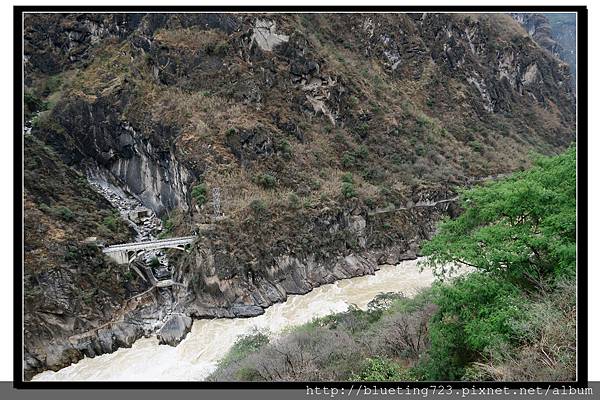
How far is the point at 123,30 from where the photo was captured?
33906mm

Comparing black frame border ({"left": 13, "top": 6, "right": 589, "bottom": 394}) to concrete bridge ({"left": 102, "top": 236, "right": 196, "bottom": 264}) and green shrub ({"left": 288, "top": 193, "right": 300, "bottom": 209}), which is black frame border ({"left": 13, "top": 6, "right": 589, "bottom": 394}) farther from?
green shrub ({"left": 288, "top": 193, "right": 300, "bottom": 209})

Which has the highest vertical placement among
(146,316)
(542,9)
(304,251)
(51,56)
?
(51,56)

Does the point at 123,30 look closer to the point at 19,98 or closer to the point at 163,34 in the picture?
the point at 163,34

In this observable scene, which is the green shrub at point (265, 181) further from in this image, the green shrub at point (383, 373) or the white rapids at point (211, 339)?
the green shrub at point (383, 373)

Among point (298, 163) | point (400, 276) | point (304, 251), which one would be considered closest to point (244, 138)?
point (298, 163)

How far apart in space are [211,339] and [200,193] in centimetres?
903

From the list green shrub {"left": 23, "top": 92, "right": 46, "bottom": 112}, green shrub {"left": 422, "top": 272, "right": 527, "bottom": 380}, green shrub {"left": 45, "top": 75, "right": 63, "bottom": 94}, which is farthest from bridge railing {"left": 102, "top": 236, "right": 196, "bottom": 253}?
green shrub {"left": 45, "top": 75, "right": 63, "bottom": 94}

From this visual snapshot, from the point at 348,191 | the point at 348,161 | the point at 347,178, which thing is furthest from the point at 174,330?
the point at 348,161

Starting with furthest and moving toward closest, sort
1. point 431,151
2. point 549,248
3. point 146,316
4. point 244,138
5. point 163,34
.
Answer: point 431,151 < point 163,34 < point 244,138 < point 146,316 < point 549,248

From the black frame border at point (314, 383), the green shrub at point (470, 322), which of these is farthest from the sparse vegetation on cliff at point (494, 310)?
the black frame border at point (314, 383)

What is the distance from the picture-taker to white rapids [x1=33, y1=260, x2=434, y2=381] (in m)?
16.2

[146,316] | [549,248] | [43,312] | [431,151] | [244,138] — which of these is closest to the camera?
[549,248]

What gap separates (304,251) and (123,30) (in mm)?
22633

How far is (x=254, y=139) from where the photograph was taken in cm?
2980
